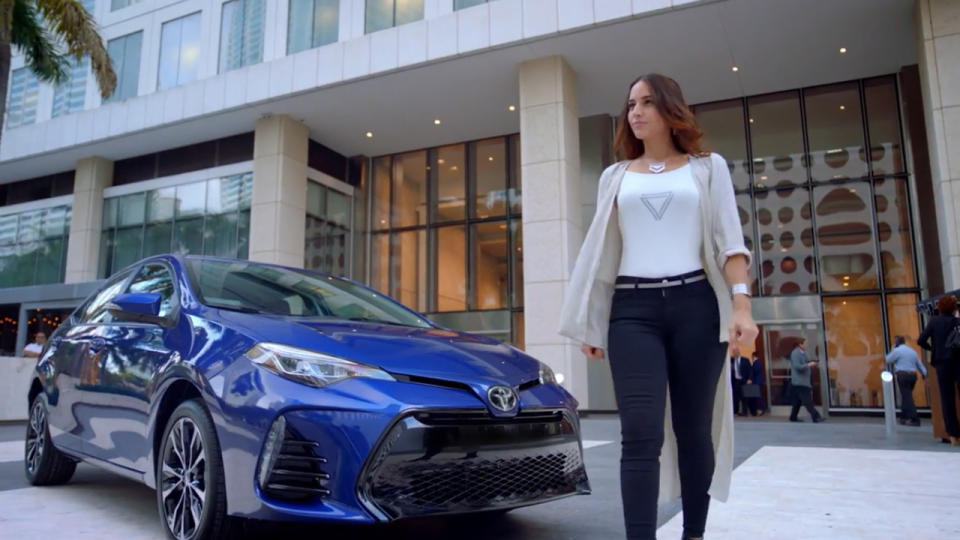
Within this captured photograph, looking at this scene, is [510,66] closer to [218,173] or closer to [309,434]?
[218,173]

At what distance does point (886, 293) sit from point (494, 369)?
16085 millimetres

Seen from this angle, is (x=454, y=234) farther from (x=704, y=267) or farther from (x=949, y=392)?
(x=704, y=267)

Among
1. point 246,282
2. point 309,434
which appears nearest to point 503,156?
point 246,282

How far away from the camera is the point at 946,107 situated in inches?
505

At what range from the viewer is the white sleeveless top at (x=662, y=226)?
2496 millimetres

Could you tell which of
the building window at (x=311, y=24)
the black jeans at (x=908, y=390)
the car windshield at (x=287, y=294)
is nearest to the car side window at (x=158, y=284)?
the car windshield at (x=287, y=294)

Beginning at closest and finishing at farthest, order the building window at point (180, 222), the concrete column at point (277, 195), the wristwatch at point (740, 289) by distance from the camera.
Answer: the wristwatch at point (740, 289)
the concrete column at point (277, 195)
the building window at point (180, 222)

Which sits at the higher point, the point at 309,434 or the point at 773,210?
the point at 773,210

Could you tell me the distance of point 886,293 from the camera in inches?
641

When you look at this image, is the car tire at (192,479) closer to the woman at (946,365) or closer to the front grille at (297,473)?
the front grille at (297,473)

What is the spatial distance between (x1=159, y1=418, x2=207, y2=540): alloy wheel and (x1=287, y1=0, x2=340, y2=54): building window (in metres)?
16.0

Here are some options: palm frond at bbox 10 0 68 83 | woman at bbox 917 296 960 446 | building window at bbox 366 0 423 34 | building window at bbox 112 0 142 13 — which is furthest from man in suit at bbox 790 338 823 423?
building window at bbox 112 0 142 13

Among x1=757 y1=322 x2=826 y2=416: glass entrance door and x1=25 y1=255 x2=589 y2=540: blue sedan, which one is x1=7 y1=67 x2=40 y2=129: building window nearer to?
x1=757 y1=322 x2=826 y2=416: glass entrance door

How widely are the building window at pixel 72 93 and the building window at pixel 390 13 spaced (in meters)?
10.2
